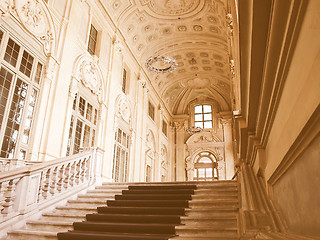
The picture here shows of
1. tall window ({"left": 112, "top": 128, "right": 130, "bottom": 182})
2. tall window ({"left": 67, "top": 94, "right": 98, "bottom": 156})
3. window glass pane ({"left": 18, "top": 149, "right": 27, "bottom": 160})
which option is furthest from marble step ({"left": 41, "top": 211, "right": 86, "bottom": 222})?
tall window ({"left": 112, "top": 128, "right": 130, "bottom": 182})

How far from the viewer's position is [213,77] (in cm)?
2267

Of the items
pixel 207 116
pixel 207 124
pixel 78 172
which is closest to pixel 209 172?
pixel 207 124

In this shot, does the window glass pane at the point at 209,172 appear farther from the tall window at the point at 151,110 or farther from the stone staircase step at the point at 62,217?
the stone staircase step at the point at 62,217

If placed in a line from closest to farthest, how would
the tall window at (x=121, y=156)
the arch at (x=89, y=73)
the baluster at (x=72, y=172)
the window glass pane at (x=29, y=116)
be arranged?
1. the baluster at (x=72, y=172)
2. the window glass pane at (x=29, y=116)
3. the arch at (x=89, y=73)
4. the tall window at (x=121, y=156)

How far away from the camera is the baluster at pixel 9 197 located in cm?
492

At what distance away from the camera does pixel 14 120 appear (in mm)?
7383

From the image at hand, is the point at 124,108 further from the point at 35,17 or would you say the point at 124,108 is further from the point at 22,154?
the point at 22,154

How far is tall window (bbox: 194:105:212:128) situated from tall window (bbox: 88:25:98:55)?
14269 mm

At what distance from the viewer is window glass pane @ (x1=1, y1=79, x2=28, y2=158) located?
704 cm

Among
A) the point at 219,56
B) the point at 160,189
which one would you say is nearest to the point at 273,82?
the point at 160,189

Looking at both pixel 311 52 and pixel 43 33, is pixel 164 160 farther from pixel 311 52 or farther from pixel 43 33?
pixel 311 52

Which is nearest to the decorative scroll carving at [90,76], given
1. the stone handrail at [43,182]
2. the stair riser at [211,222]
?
the stone handrail at [43,182]

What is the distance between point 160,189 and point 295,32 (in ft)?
20.1

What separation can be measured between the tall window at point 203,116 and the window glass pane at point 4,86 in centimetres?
1916
